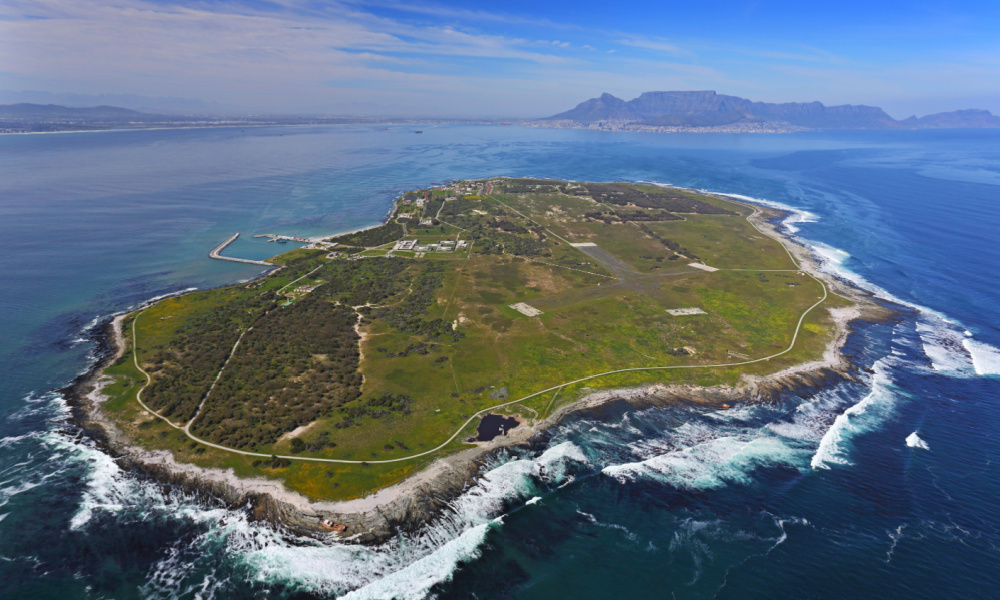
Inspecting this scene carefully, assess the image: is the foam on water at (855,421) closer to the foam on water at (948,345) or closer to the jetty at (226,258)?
the foam on water at (948,345)

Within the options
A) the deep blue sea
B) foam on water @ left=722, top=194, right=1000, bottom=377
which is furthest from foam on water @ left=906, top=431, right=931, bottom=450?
foam on water @ left=722, top=194, right=1000, bottom=377

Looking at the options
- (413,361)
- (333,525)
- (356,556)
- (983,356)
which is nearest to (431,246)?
(413,361)

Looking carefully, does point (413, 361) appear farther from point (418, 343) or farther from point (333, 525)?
point (333, 525)

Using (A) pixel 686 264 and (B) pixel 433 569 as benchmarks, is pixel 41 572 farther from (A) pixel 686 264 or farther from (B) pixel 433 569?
(A) pixel 686 264

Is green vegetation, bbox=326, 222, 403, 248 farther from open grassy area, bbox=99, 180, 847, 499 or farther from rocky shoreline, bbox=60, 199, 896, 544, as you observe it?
rocky shoreline, bbox=60, 199, 896, 544

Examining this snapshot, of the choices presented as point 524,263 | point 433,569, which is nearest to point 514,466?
point 433,569

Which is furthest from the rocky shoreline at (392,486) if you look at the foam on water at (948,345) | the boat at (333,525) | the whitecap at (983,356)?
the whitecap at (983,356)
